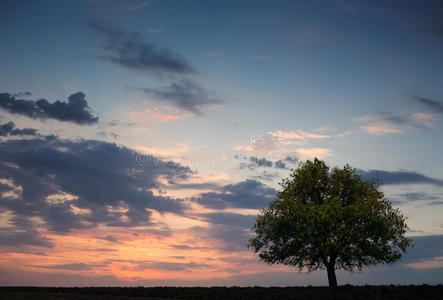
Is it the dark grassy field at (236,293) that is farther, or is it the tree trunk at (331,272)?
the tree trunk at (331,272)

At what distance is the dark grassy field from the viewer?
3083 cm

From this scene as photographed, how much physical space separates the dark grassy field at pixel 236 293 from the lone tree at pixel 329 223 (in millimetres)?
7492

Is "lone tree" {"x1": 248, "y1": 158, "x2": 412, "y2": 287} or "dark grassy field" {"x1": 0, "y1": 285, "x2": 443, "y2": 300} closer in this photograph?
"dark grassy field" {"x1": 0, "y1": 285, "x2": 443, "y2": 300}

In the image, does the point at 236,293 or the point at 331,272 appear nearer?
the point at 236,293

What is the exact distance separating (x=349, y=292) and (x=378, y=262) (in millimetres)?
13843

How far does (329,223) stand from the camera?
42844mm

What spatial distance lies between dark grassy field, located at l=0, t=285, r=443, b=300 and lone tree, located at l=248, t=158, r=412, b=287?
7.49 m

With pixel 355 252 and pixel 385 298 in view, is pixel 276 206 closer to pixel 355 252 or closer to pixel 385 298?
pixel 355 252

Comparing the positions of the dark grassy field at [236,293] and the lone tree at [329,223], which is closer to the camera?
the dark grassy field at [236,293]

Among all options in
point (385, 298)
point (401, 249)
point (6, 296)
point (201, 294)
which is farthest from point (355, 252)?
point (6, 296)

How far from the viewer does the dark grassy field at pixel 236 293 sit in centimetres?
3083

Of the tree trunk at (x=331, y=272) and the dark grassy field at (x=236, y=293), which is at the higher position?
the tree trunk at (x=331, y=272)

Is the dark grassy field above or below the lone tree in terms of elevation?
below

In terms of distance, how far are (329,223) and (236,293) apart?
44.5ft
